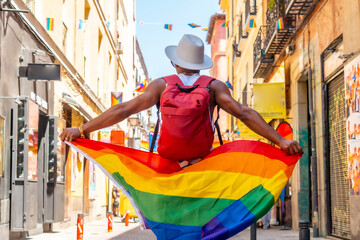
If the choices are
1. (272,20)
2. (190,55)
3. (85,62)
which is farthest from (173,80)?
(85,62)

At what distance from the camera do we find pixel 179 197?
15.3ft

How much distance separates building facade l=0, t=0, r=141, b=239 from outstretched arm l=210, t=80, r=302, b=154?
8594mm

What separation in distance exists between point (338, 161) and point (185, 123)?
9.90 metres

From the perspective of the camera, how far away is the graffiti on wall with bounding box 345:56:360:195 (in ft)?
36.3

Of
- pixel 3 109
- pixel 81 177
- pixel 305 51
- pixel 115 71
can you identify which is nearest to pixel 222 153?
pixel 3 109

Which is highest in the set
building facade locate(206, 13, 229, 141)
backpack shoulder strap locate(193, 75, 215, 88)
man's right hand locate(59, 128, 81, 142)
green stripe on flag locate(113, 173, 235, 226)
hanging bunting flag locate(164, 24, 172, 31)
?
building facade locate(206, 13, 229, 141)

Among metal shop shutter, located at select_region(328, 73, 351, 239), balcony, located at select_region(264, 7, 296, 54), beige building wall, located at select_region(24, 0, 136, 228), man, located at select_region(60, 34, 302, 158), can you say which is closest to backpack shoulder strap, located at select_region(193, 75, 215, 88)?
man, located at select_region(60, 34, 302, 158)

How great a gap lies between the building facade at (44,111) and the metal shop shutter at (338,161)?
6185 mm

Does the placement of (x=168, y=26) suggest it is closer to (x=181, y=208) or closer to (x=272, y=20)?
(x=272, y=20)

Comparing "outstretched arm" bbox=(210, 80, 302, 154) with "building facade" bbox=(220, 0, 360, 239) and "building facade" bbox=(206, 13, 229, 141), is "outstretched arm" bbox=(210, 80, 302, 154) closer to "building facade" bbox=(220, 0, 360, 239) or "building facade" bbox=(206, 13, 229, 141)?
"building facade" bbox=(220, 0, 360, 239)

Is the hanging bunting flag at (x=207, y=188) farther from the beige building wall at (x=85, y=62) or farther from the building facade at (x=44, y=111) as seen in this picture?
the beige building wall at (x=85, y=62)

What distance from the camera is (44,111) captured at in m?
16.7

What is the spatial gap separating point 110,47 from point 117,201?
26.5 ft

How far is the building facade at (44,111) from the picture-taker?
1335 centimetres
